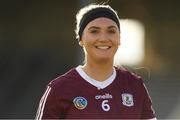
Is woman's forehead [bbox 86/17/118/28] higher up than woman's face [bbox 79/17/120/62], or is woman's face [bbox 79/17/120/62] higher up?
woman's forehead [bbox 86/17/118/28]

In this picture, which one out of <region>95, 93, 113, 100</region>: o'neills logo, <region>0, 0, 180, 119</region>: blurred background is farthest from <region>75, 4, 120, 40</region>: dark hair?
<region>0, 0, 180, 119</region>: blurred background

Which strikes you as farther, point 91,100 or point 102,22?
point 102,22

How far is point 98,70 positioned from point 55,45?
33.8ft

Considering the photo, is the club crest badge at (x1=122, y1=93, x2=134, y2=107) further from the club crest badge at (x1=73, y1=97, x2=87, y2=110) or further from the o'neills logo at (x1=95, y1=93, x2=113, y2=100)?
the club crest badge at (x1=73, y1=97, x2=87, y2=110)

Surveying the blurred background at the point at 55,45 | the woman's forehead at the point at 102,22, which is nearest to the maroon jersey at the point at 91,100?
the woman's forehead at the point at 102,22

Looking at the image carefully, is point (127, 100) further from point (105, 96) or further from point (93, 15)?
point (93, 15)

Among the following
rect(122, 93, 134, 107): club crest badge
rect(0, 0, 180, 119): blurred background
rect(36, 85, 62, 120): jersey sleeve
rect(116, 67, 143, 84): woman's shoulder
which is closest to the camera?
rect(36, 85, 62, 120): jersey sleeve

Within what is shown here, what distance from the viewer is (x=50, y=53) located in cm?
1346

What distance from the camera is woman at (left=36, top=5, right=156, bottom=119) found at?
3.12 metres

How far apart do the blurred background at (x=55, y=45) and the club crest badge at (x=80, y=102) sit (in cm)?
677

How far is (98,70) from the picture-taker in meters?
3.27

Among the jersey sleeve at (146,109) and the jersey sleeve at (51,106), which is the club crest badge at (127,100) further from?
the jersey sleeve at (51,106)

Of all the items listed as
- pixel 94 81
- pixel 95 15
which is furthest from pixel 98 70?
pixel 95 15

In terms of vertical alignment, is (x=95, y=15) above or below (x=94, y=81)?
above
